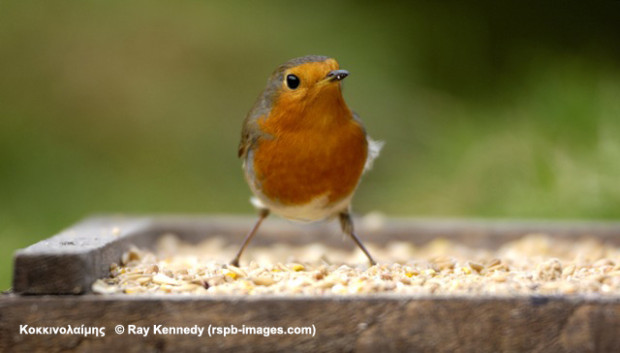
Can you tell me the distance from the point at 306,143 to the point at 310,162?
8cm

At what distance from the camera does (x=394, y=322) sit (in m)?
2.39

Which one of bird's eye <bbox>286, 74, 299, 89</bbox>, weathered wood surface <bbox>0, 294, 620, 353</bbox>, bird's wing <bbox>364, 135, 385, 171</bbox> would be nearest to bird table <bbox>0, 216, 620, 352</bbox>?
weathered wood surface <bbox>0, 294, 620, 353</bbox>

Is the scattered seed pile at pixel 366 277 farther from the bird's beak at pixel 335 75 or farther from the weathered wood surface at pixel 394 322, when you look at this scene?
the bird's beak at pixel 335 75

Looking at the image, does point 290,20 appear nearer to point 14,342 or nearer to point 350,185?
point 350,185

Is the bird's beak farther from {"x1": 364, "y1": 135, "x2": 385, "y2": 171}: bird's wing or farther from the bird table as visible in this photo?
the bird table

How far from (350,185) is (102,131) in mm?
5241

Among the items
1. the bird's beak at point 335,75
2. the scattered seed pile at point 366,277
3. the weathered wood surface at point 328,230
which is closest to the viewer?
the scattered seed pile at point 366,277

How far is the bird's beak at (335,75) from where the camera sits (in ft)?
10.1

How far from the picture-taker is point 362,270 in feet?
10.0

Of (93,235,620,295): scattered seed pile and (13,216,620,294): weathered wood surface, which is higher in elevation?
(93,235,620,295): scattered seed pile

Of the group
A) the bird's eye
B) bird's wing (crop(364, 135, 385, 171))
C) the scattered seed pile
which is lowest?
the scattered seed pile

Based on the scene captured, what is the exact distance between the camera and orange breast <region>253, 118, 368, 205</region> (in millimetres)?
3240

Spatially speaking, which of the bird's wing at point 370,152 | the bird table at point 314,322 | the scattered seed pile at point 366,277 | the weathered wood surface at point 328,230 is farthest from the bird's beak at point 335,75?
the weathered wood surface at point 328,230

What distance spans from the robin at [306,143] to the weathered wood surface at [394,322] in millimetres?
966
